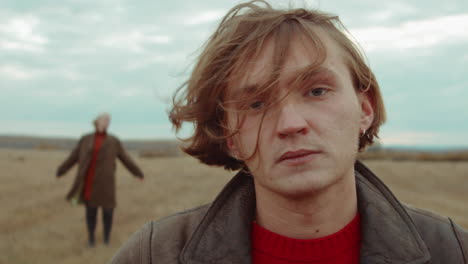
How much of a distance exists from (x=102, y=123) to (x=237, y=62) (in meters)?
6.44

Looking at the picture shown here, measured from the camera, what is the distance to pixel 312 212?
8.26 ft

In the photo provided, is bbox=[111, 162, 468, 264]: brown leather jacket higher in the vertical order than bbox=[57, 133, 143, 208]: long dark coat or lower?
higher

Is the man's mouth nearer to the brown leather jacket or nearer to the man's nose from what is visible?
the man's nose

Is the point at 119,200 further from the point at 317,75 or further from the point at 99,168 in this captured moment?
the point at 317,75

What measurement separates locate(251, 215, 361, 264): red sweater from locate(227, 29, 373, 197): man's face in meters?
0.27

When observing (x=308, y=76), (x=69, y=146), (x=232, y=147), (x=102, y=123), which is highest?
(x=308, y=76)

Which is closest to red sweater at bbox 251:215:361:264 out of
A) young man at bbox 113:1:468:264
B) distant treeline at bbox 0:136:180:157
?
young man at bbox 113:1:468:264

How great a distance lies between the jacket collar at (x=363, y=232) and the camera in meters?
2.38

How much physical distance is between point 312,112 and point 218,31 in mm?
968

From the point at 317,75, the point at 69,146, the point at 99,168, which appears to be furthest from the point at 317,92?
the point at 69,146

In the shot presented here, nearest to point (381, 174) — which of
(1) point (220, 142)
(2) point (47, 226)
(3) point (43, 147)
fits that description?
(2) point (47, 226)

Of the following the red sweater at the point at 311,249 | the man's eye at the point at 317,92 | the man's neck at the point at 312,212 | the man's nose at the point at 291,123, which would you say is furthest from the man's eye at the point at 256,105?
the red sweater at the point at 311,249

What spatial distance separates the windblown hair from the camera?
106 inches

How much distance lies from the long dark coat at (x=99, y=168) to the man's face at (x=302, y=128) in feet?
21.7
